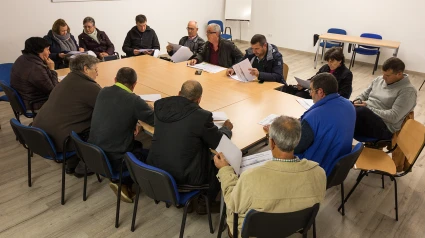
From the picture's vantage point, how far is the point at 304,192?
1.57 metres

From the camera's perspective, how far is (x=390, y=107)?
3.20 m

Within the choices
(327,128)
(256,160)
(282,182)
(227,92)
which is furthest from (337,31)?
(282,182)

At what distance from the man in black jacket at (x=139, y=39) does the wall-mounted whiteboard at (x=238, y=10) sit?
4.15m

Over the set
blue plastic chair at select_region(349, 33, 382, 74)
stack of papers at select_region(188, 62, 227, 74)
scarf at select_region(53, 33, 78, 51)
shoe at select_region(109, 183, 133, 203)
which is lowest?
shoe at select_region(109, 183, 133, 203)

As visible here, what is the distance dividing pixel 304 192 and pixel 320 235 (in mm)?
1203

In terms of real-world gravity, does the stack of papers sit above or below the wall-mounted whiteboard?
below

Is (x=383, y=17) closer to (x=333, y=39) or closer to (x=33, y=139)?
(x=333, y=39)

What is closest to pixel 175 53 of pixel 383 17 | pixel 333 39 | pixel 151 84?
pixel 151 84

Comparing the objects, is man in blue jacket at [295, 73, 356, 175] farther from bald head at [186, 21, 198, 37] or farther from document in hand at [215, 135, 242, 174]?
bald head at [186, 21, 198, 37]

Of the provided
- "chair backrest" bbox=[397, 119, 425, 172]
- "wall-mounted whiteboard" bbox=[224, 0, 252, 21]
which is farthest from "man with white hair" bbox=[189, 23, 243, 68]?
"wall-mounted whiteboard" bbox=[224, 0, 252, 21]

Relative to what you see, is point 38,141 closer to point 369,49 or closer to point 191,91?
point 191,91

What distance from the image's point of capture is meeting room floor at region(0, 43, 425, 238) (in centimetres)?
255

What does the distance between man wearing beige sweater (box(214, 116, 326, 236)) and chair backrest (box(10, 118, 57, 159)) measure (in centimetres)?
170

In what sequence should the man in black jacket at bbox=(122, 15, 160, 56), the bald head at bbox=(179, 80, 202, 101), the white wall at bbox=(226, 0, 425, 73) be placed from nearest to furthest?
the bald head at bbox=(179, 80, 202, 101)
the man in black jacket at bbox=(122, 15, 160, 56)
the white wall at bbox=(226, 0, 425, 73)
